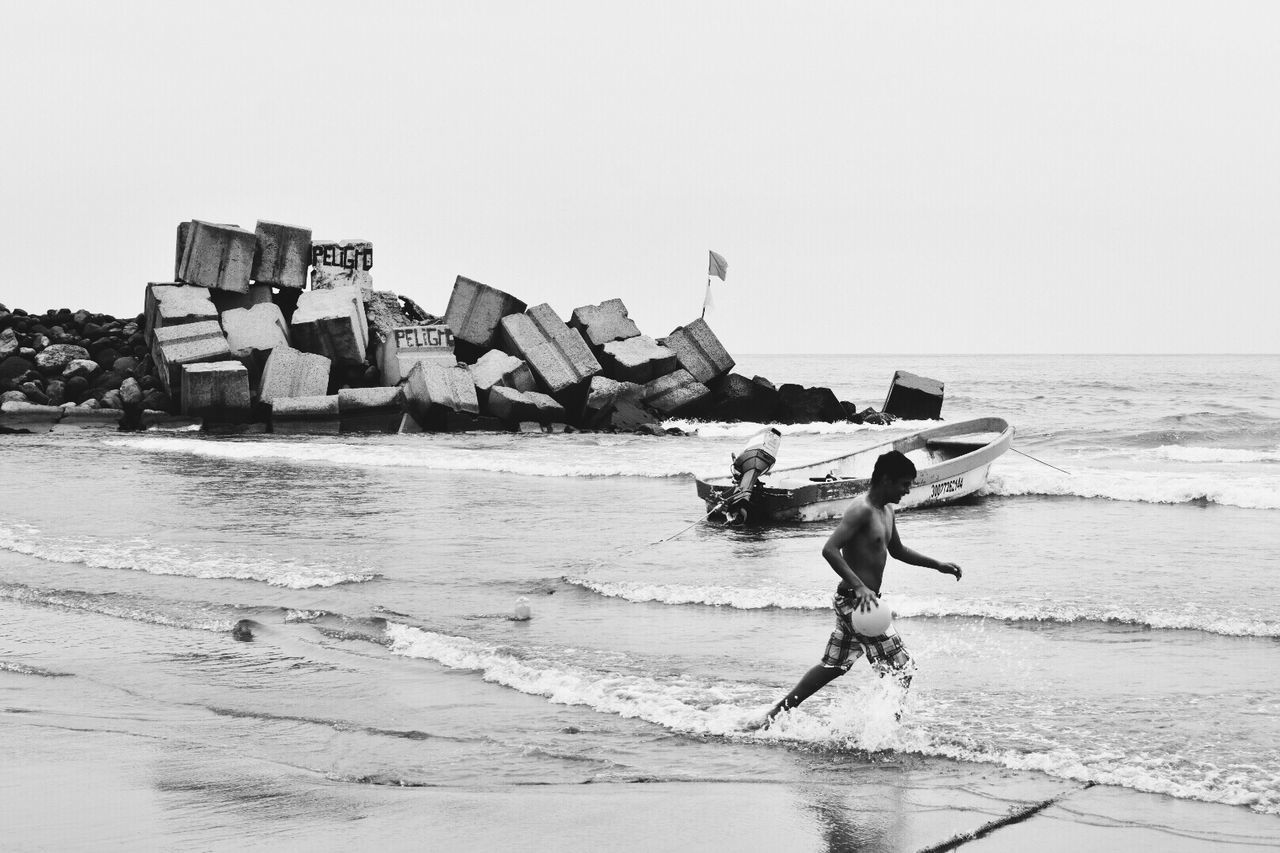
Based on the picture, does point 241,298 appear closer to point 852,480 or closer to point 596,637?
point 852,480

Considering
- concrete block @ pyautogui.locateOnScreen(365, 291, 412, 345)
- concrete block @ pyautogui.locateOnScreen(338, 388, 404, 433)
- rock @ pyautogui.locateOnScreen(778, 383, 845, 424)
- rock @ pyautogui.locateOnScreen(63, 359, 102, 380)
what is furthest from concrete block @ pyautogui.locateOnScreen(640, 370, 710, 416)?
rock @ pyautogui.locateOnScreen(63, 359, 102, 380)

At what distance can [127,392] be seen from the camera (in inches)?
1186

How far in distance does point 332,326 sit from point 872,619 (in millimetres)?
25073

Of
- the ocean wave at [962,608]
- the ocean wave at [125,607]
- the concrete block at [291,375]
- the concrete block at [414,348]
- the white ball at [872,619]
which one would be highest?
the concrete block at [414,348]

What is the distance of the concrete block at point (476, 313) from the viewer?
31.5 meters

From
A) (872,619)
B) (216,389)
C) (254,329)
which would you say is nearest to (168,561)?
(872,619)

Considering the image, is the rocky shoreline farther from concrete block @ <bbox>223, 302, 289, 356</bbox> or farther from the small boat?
the small boat

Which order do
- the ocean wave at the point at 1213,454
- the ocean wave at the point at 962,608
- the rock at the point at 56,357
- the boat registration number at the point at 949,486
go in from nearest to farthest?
1. the ocean wave at the point at 962,608
2. the boat registration number at the point at 949,486
3. the ocean wave at the point at 1213,454
4. the rock at the point at 56,357

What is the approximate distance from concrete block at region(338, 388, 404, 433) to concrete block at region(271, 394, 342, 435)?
0.23 m

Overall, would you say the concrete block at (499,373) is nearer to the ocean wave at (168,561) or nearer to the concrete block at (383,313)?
the concrete block at (383,313)

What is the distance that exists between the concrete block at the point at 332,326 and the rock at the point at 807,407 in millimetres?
12177

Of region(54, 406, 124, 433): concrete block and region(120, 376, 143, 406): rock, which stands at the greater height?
region(120, 376, 143, 406): rock

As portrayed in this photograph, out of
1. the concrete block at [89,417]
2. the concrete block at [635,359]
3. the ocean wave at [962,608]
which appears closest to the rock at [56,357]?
the concrete block at [89,417]

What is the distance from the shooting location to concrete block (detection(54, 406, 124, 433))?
30.1 m
